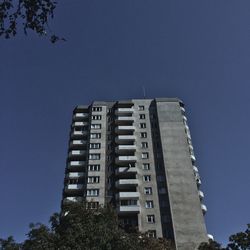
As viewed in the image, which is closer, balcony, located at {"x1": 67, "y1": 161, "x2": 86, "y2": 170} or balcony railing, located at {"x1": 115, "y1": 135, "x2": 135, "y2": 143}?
balcony, located at {"x1": 67, "y1": 161, "x2": 86, "y2": 170}

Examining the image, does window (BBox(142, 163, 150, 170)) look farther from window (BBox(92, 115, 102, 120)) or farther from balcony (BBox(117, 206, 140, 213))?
window (BBox(92, 115, 102, 120))

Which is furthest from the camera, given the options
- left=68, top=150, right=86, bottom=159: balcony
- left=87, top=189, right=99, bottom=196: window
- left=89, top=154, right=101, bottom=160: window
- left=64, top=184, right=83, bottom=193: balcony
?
left=68, top=150, right=86, bottom=159: balcony

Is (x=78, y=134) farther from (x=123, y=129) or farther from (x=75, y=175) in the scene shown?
(x=75, y=175)

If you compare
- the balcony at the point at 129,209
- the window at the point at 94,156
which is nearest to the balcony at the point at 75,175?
the window at the point at 94,156

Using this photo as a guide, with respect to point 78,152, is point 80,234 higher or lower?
lower

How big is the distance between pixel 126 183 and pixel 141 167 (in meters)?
5.68

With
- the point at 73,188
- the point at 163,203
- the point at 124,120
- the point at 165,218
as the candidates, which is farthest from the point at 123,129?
the point at 165,218

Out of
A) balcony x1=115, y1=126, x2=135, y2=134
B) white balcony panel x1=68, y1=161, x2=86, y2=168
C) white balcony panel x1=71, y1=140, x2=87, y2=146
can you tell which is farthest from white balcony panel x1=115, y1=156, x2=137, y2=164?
white balcony panel x1=71, y1=140, x2=87, y2=146

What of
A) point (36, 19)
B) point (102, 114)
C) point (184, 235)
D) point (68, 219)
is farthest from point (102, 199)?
point (36, 19)

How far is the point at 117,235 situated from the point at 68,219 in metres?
4.39

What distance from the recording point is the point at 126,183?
59.8 metres

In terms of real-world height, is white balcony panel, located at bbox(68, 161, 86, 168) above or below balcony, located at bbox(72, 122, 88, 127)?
below

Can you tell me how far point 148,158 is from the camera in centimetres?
6525

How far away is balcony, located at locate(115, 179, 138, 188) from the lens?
59.8 meters
